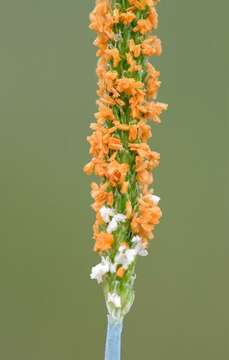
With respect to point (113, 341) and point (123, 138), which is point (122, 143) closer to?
point (123, 138)

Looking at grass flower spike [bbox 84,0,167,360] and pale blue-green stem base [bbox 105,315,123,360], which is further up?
grass flower spike [bbox 84,0,167,360]

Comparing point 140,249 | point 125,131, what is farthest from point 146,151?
point 140,249

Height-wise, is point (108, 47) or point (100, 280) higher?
point (108, 47)

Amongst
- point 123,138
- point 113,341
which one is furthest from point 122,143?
point 113,341

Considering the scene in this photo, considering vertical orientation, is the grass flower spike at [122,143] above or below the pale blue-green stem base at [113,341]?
above

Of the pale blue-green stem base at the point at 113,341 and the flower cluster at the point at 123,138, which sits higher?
the flower cluster at the point at 123,138

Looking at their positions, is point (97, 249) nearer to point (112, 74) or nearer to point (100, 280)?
point (100, 280)
